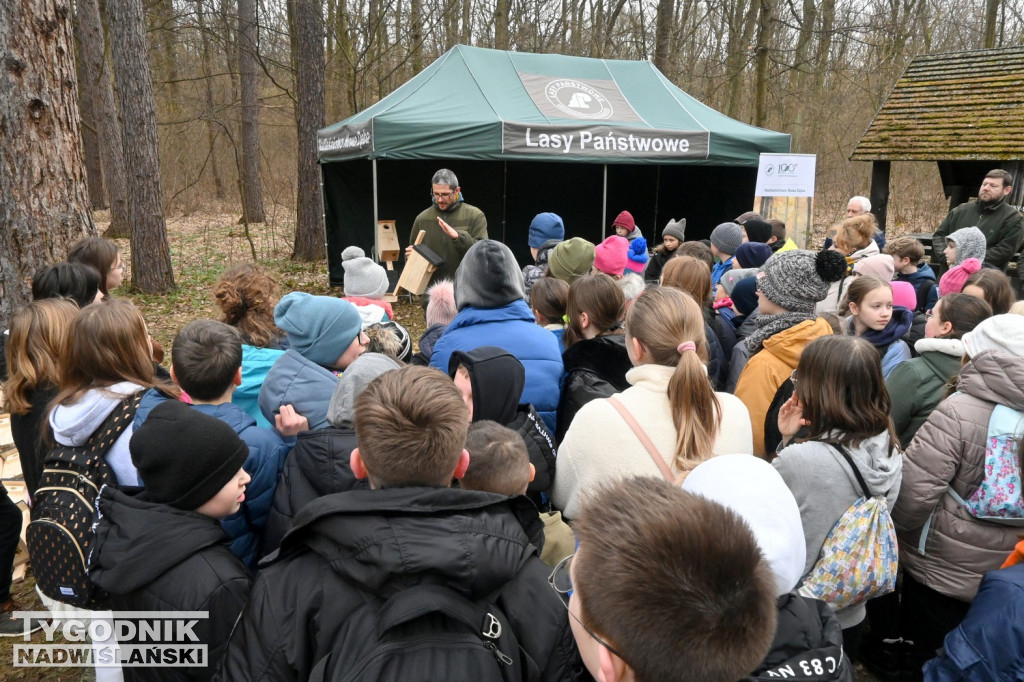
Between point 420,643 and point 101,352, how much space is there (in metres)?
1.75

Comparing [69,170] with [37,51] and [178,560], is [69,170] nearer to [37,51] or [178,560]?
[37,51]

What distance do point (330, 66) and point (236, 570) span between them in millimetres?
15495

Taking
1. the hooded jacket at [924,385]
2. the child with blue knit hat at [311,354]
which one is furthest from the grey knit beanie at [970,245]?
the child with blue knit hat at [311,354]

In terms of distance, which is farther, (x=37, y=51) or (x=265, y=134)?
(x=265, y=134)

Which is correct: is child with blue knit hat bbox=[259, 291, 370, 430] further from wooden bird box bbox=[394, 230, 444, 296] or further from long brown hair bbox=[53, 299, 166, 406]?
wooden bird box bbox=[394, 230, 444, 296]

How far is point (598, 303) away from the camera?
301 centimetres

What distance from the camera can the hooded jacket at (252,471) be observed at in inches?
87.9

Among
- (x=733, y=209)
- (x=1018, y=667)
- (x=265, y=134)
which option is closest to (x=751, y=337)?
(x=1018, y=667)

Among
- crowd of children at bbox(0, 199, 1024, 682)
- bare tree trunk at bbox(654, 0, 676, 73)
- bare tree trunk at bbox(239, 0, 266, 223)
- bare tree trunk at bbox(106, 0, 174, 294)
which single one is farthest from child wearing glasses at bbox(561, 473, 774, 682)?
bare tree trunk at bbox(654, 0, 676, 73)

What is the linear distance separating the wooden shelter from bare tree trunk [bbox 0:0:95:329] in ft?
29.8

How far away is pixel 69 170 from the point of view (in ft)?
15.4

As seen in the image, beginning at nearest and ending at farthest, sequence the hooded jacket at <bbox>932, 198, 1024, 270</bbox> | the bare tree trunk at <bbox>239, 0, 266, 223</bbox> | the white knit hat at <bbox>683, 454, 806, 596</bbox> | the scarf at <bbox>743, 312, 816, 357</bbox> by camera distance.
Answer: the white knit hat at <bbox>683, 454, 806, 596</bbox>
the scarf at <bbox>743, 312, 816, 357</bbox>
the hooded jacket at <bbox>932, 198, 1024, 270</bbox>
the bare tree trunk at <bbox>239, 0, 266, 223</bbox>

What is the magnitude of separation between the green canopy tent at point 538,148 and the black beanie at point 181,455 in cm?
668

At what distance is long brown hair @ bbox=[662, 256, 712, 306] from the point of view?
387cm
